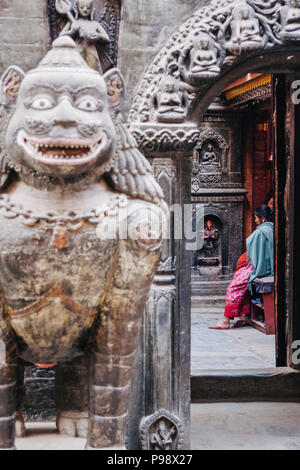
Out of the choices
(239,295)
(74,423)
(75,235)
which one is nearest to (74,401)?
(74,423)

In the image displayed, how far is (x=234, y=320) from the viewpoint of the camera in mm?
9516

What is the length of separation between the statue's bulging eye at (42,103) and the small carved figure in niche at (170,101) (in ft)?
3.99

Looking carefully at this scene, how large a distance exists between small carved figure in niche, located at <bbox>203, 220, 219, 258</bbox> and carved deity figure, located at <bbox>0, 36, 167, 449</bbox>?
23.3ft

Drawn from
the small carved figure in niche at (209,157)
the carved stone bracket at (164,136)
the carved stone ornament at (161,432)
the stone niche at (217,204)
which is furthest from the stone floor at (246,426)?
the small carved figure in niche at (209,157)

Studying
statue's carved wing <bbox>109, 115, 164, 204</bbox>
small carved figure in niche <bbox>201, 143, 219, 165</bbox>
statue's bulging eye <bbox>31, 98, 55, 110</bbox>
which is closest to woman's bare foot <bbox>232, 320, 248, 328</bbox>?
small carved figure in niche <bbox>201, 143, 219, 165</bbox>

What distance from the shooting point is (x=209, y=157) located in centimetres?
1004

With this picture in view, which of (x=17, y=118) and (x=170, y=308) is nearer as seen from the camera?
(x=17, y=118)

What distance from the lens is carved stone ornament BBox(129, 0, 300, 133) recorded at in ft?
12.0

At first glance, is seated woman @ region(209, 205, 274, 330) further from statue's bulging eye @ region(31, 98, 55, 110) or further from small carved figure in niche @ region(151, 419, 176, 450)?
statue's bulging eye @ region(31, 98, 55, 110)

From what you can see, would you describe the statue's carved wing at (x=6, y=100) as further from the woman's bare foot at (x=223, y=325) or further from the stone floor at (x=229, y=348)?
the woman's bare foot at (x=223, y=325)

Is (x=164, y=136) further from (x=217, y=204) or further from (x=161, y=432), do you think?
(x=217, y=204)

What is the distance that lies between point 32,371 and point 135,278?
1.89 m
